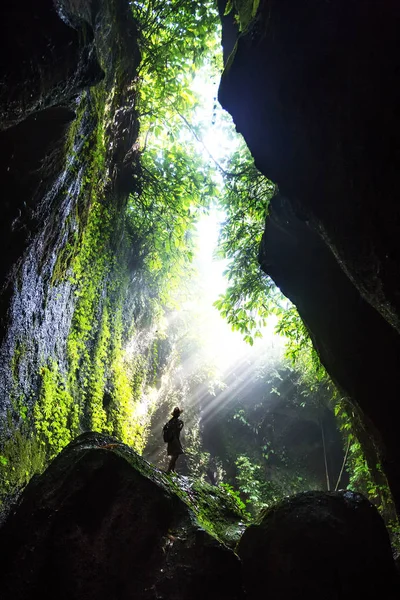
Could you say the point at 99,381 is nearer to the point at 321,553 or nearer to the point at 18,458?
the point at 18,458

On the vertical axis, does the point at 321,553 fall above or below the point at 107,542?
below

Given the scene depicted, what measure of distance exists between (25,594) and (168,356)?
11.3 metres

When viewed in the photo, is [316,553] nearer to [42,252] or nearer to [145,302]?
[42,252]

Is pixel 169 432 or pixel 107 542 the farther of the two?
pixel 169 432

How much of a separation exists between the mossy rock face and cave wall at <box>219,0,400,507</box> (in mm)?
3148

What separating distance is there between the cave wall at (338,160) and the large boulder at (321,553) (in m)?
1.62

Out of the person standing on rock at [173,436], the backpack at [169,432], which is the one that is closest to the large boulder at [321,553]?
the person standing on rock at [173,436]

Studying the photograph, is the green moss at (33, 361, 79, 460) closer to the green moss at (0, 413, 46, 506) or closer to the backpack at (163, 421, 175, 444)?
the green moss at (0, 413, 46, 506)

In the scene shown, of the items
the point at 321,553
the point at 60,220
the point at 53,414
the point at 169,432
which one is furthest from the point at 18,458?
the point at 321,553

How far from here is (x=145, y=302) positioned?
11742mm

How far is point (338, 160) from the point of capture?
12.0 feet

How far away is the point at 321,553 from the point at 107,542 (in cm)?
222

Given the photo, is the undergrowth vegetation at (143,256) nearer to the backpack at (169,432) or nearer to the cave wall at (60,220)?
the cave wall at (60,220)

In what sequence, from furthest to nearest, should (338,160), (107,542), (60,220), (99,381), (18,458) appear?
(99,381) < (60,220) < (18,458) < (338,160) < (107,542)
